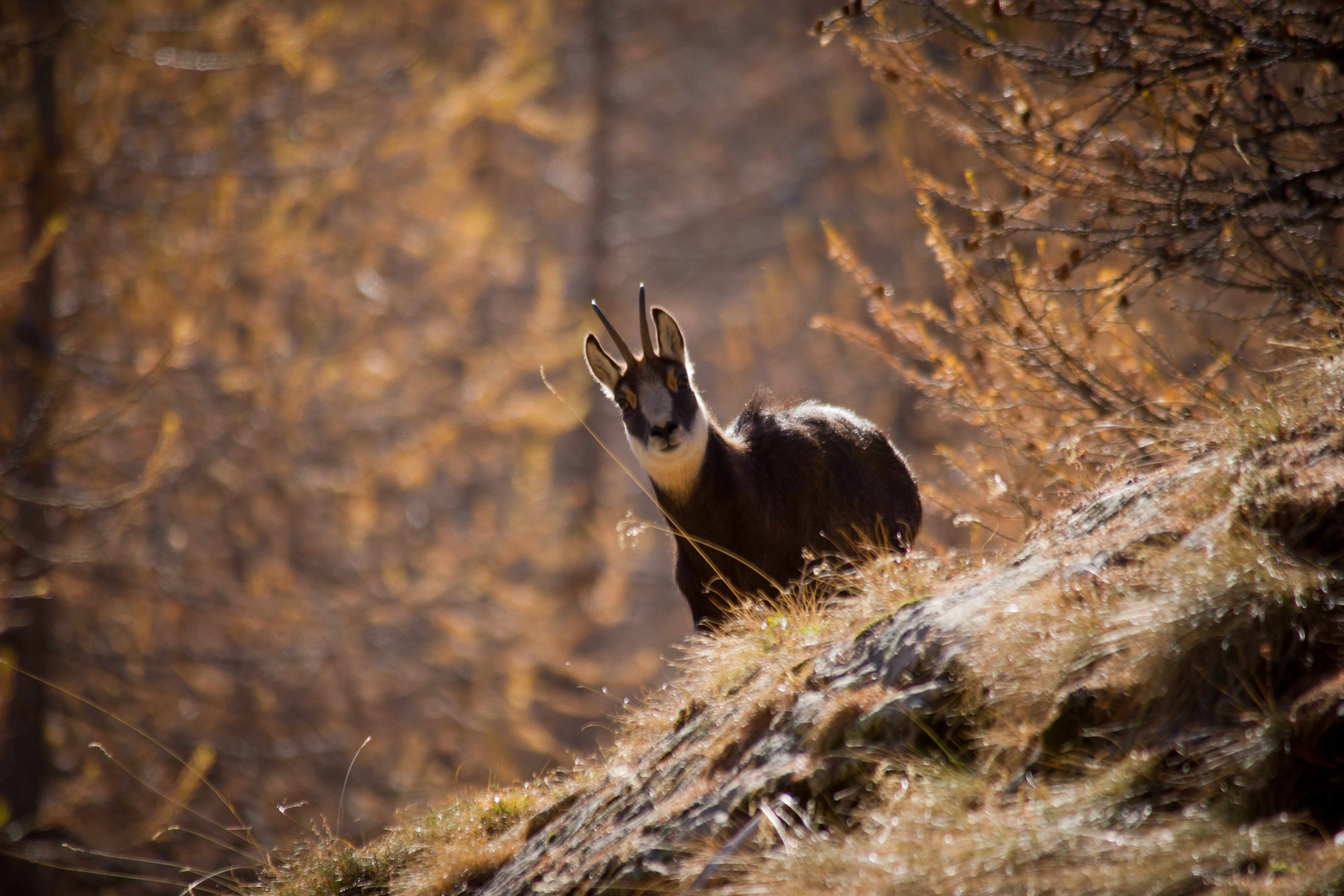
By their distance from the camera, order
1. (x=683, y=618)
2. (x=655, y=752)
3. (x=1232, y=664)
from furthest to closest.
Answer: (x=683, y=618)
(x=655, y=752)
(x=1232, y=664)

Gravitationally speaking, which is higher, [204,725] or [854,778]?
[854,778]

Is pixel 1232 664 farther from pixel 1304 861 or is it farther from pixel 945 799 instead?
pixel 945 799

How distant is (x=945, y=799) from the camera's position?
2576 mm

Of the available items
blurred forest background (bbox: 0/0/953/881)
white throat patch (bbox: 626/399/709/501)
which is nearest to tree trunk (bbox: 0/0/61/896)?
blurred forest background (bbox: 0/0/953/881)

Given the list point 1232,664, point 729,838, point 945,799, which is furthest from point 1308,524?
point 729,838

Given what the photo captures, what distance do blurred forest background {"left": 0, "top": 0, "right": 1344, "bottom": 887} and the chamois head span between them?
1.11 m

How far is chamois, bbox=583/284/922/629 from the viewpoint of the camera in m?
5.41

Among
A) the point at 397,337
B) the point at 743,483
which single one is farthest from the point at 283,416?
the point at 743,483

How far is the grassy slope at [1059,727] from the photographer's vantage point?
2.29m

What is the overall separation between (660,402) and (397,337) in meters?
9.57

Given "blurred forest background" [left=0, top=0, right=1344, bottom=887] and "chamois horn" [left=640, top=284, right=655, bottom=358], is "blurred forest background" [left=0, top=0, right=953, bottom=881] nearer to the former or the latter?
"blurred forest background" [left=0, top=0, right=1344, bottom=887]

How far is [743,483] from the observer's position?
547cm

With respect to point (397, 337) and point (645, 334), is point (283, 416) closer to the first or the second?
point (397, 337)

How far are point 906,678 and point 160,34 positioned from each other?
10566 mm
